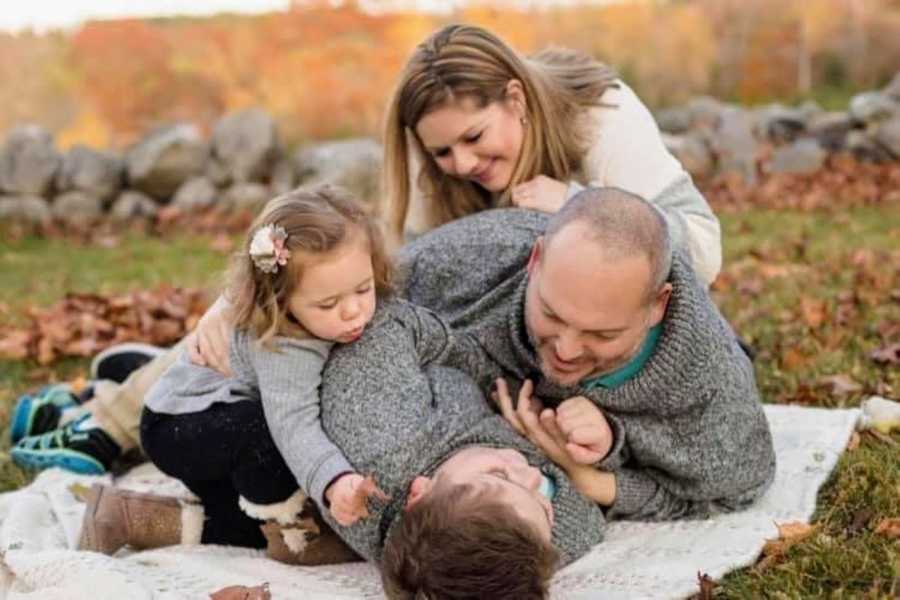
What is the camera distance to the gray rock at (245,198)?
11914 millimetres

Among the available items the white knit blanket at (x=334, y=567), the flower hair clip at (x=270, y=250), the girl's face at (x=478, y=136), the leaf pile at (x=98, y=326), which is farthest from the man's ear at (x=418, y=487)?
the leaf pile at (x=98, y=326)

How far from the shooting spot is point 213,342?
3.47 meters

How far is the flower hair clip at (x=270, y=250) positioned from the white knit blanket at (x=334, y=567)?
2.69ft

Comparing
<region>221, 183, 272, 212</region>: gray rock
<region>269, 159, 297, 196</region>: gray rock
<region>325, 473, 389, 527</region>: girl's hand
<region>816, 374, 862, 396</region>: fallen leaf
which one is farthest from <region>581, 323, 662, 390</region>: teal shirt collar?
<region>269, 159, 297, 196</region>: gray rock

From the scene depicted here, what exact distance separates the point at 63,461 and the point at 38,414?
0.45m

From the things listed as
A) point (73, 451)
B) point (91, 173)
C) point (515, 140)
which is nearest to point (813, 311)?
point (515, 140)

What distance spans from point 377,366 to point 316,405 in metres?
0.19

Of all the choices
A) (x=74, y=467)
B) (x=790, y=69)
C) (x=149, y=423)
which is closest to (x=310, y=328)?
(x=149, y=423)

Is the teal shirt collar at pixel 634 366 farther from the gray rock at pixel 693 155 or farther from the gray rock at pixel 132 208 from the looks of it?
the gray rock at pixel 132 208

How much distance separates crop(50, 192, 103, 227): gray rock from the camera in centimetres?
1177

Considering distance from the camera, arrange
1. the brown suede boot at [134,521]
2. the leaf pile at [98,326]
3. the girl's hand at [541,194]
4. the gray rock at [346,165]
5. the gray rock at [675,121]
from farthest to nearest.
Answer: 1. the gray rock at [675,121]
2. the gray rock at [346,165]
3. the leaf pile at [98,326]
4. the girl's hand at [541,194]
5. the brown suede boot at [134,521]

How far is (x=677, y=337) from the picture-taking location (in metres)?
3.09

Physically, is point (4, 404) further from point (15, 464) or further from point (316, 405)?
point (316, 405)

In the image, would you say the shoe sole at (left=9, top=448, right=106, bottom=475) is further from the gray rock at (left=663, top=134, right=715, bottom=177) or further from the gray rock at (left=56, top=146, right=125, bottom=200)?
the gray rock at (left=663, top=134, right=715, bottom=177)
